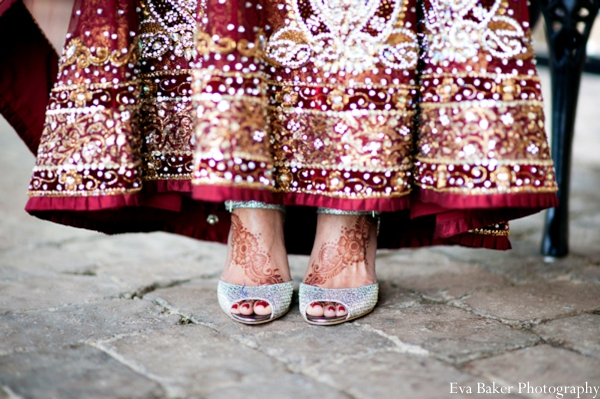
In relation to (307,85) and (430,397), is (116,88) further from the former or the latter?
(430,397)

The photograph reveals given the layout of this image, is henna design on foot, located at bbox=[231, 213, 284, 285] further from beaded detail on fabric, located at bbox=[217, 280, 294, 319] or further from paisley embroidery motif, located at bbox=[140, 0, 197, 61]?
paisley embroidery motif, located at bbox=[140, 0, 197, 61]

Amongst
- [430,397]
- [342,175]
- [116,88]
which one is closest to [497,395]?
[430,397]

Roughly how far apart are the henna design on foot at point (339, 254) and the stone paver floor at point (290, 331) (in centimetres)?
9

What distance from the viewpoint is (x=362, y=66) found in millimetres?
1034

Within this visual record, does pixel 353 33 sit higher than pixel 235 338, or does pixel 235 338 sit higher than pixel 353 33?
pixel 353 33

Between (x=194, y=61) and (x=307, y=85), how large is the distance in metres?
0.22

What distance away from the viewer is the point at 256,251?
117 cm

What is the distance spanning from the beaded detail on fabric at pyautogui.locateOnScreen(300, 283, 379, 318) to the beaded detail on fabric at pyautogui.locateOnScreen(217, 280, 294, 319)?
0.12 ft

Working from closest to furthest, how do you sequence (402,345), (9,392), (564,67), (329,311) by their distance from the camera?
(9,392) < (402,345) < (329,311) < (564,67)

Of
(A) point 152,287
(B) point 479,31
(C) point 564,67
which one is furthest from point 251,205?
(C) point 564,67

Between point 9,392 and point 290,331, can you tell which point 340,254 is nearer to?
point 290,331

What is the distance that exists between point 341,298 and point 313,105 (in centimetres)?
37

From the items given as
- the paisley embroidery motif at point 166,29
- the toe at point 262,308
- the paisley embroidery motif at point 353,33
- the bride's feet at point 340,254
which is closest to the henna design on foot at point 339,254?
the bride's feet at point 340,254

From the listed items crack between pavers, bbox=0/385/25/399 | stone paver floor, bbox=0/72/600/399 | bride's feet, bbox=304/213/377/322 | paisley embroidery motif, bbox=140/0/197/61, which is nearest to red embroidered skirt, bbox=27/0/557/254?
paisley embroidery motif, bbox=140/0/197/61
